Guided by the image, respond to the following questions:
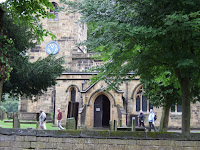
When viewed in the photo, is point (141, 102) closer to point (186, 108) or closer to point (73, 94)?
point (73, 94)

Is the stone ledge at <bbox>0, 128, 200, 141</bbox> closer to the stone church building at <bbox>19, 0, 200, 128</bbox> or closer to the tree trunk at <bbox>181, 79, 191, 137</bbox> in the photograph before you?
the tree trunk at <bbox>181, 79, 191, 137</bbox>

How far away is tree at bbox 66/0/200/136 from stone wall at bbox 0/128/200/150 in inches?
19.3

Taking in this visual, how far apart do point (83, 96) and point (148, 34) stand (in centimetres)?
1577

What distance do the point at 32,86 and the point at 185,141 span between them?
11.7m

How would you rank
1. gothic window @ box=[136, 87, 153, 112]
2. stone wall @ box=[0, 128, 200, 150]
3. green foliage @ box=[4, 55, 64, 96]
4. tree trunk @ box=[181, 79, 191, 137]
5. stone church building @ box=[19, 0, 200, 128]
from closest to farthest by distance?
1. stone wall @ box=[0, 128, 200, 150]
2. tree trunk @ box=[181, 79, 191, 137]
3. green foliage @ box=[4, 55, 64, 96]
4. stone church building @ box=[19, 0, 200, 128]
5. gothic window @ box=[136, 87, 153, 112]

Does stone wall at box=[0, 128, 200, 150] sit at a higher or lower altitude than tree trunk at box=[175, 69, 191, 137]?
lower

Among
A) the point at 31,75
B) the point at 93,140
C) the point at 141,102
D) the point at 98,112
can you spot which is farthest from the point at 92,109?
the point at 93,140

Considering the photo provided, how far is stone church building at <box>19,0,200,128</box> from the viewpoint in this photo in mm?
22094

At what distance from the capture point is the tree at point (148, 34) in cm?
713

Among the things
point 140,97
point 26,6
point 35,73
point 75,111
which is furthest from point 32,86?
point 140,97

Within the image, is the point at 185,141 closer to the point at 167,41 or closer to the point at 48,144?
the point at 167,41

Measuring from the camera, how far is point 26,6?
33.7ft

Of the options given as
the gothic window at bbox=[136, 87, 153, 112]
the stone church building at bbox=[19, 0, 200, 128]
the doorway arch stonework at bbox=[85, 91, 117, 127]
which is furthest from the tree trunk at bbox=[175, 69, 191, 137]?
the gothic window at bbox=[136, 87, 153, 112]

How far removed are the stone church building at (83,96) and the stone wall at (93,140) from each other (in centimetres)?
1131
